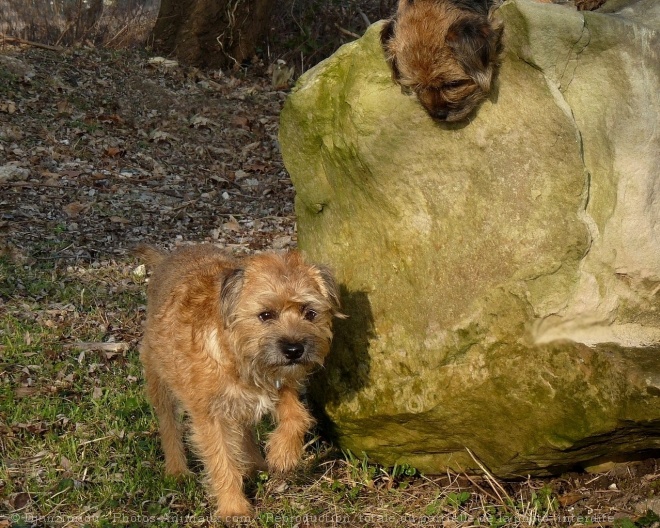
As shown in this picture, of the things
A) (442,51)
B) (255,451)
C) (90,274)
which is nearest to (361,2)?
(90,274)

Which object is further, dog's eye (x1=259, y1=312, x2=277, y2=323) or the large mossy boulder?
dog's eye (x1=259, y1=312, x2=277, y2=323)

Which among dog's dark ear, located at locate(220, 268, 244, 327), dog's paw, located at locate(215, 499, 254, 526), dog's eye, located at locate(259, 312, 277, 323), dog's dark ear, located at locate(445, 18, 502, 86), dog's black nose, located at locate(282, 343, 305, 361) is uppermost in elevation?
dog's dark ear, located at locate(445, 18, 502, 86)

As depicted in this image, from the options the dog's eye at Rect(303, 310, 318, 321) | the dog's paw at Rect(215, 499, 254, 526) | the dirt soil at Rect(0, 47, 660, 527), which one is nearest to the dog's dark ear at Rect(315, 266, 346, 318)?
the dog's eye at Rect(303, 310, 318, 321)

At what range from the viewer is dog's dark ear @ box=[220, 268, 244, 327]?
4910 mm

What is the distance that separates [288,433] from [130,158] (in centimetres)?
642

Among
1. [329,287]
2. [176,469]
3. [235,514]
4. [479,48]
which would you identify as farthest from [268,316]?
[479,48]

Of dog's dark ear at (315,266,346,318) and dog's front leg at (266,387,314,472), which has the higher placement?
dog's dark ear at (315,266,346,318)

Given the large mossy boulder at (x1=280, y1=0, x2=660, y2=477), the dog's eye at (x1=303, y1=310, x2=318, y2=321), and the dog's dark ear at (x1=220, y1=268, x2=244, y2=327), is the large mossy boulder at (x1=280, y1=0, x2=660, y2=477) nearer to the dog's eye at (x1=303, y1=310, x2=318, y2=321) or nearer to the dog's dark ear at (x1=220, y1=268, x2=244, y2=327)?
the dog's eye at (x1=303, y1=310, x2=318, y2=321)

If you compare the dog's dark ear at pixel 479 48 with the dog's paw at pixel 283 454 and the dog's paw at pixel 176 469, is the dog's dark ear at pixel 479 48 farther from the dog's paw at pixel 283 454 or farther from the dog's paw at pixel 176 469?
the dog's paw at pixel 176 469

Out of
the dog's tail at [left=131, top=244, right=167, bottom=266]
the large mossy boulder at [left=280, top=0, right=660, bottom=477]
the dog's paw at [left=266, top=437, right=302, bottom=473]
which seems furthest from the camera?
the dog's tail at [left=131, top=244, right=167, bottom=266]

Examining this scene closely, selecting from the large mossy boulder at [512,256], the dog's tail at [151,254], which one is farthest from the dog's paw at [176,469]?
the dog's tail at [151,254]

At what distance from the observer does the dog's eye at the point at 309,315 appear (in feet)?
16.3

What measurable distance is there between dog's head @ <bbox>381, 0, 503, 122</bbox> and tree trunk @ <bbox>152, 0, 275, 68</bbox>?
7.72 m

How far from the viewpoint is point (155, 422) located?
5.98 meters
